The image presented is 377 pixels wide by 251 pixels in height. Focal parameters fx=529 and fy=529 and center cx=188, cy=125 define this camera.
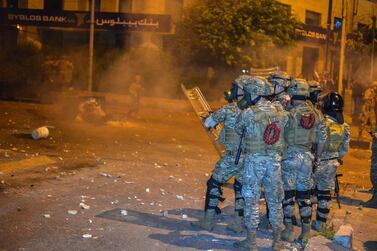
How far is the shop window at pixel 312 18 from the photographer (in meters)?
28.9

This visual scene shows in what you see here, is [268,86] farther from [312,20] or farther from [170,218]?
[312,20]

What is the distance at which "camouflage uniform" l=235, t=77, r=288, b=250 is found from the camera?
17.7ft

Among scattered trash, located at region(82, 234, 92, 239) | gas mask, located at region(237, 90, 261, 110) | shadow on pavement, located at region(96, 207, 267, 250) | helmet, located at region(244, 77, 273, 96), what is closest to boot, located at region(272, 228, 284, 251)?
shadow on pavement, located at region(96, 207, 267, 250)

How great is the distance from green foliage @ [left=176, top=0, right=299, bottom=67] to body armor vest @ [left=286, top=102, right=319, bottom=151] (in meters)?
14.8

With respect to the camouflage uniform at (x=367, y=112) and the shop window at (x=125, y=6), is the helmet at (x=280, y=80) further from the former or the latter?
the shop window at (x=125, y=6)

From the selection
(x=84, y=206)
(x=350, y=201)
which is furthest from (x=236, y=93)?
(x=350, y=201)

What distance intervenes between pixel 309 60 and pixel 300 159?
25.1m

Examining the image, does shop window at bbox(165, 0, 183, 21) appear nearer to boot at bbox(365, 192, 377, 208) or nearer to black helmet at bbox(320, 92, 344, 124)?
boot at bbox(365, 192, 377, 208)

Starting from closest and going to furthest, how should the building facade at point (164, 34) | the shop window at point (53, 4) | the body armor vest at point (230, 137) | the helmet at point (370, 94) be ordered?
the body armor vest at point (230, 137) < the helmet at point (370, 94) < the building facade at point (164, 34) < the shop window at point (53, 4)

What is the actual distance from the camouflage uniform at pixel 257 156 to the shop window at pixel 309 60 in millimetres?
24767

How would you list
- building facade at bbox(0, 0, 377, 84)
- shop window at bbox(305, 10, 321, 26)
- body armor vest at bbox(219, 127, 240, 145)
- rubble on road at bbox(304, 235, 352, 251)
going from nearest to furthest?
rubble on road at bbox(304, 235, 352, 251), body armor vest at bbox(219, 127, 240, 145), building facade at bbox(0, 0, 377, 84), shop window at bbox(305, 10, 321, 26)

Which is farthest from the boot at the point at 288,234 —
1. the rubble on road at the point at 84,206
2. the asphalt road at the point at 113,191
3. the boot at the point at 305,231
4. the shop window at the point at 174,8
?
the shop window at the point at 174,8

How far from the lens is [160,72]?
22.2m

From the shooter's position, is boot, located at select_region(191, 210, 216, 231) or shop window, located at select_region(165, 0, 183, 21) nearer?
boot, located at select_region(191, 210, 216, 231)
